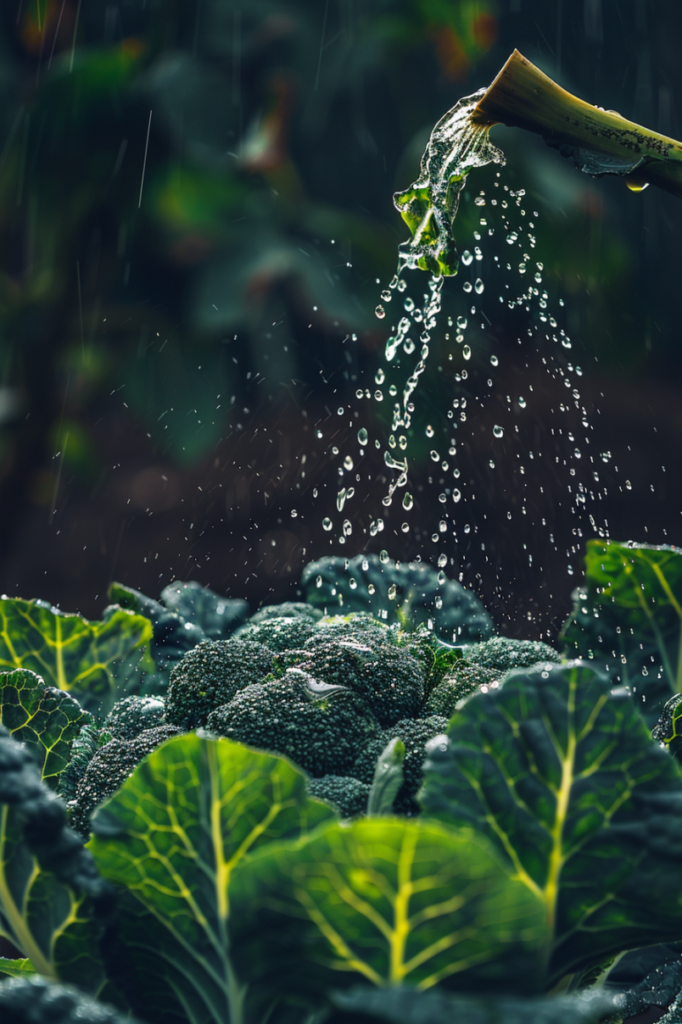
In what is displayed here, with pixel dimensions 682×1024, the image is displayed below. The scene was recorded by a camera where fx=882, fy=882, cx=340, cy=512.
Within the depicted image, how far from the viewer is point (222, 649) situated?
2.43 ft

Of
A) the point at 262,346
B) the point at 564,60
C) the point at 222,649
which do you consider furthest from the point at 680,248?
the point at 222,649

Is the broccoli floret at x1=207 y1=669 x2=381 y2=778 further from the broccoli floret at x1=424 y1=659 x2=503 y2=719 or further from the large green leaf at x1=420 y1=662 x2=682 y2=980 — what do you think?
the large green leaf at x1=420 y1=662 x2=682 y2=980

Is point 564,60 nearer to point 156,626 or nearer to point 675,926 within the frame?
point 156,626

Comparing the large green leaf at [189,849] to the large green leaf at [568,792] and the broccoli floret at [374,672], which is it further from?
the broccoli floret at [374,672]

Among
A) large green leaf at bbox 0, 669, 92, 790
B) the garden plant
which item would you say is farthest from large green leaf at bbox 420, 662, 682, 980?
large green leaf at bbox 0, 669, 92, 790

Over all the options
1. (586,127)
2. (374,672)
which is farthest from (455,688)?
(586,127)

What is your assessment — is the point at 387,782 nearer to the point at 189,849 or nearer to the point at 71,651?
the point at 189,849

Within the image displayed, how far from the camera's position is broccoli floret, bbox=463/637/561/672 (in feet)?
Answer: 2.68

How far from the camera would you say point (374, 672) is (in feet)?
2.32

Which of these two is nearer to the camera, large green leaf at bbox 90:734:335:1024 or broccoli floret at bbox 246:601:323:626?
large green leaf at bbox 90:734:335:1024

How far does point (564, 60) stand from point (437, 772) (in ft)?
14.0

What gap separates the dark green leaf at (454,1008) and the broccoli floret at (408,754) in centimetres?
23

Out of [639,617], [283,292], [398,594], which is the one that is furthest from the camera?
[283,292]

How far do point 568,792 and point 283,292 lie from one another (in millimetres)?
3752
